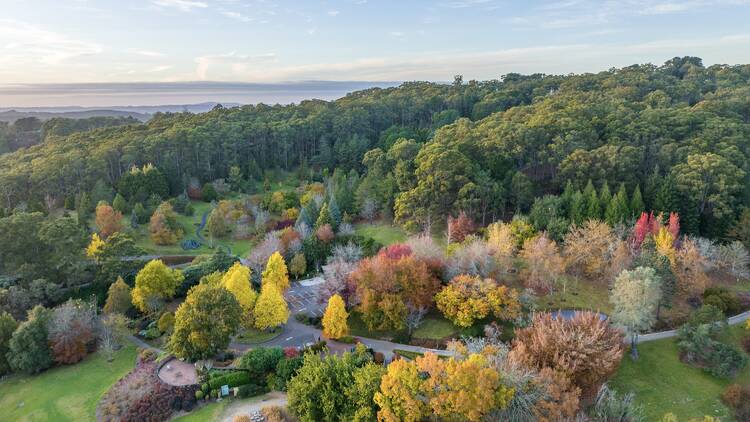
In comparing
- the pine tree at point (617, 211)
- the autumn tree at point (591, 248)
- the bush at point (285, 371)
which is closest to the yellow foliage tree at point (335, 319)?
the bush at point (285, 371)

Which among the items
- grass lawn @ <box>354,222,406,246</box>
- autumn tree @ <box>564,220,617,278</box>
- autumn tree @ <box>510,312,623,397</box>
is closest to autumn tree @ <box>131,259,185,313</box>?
grass lawn @ <box>354,222,406,246</box>

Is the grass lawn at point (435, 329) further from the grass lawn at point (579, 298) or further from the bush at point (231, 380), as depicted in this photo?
the bush at point (231, 380)

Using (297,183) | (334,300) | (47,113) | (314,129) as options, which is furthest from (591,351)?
(47,113)

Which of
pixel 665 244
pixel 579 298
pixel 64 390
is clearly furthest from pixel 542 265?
pixel 64 390

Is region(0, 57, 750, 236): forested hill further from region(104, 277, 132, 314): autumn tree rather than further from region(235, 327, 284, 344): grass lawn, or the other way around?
region(104, 277, 132, 314): autumn tree

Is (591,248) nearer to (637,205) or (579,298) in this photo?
(579,298)

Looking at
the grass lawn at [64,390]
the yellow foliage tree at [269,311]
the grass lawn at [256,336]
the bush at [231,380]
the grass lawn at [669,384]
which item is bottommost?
the grass lawn at [669,384]
